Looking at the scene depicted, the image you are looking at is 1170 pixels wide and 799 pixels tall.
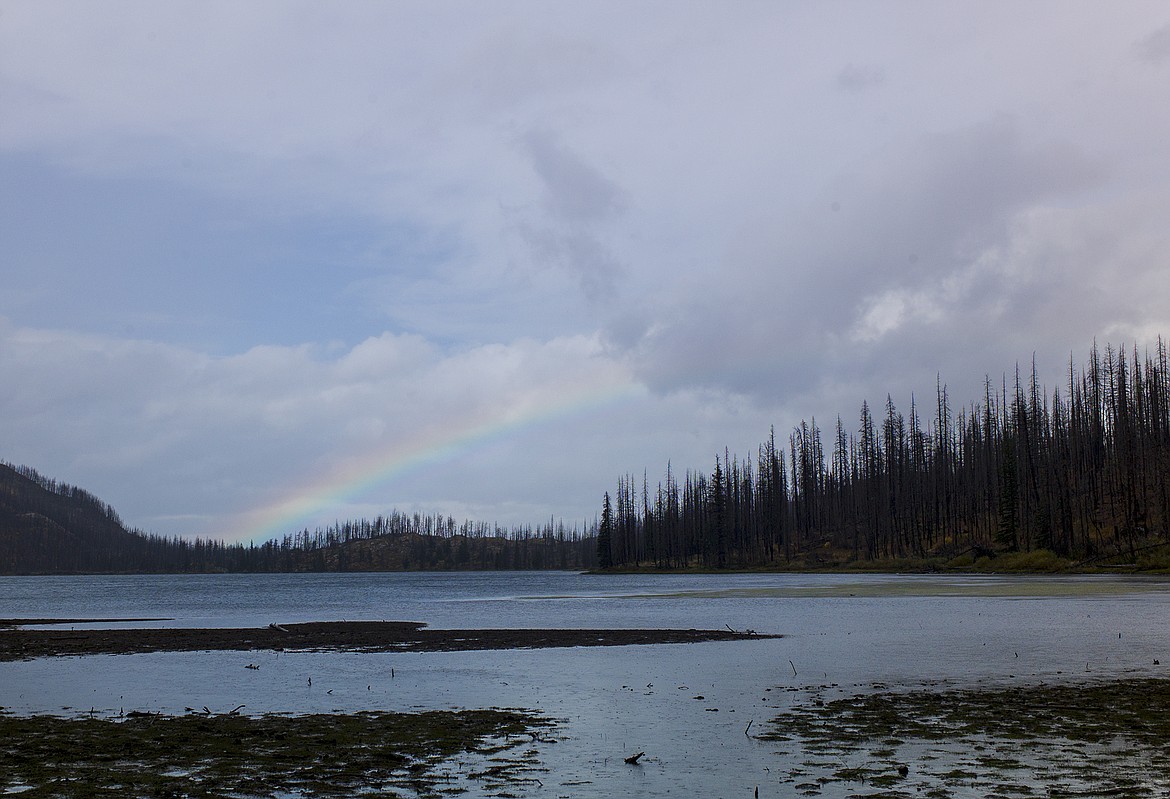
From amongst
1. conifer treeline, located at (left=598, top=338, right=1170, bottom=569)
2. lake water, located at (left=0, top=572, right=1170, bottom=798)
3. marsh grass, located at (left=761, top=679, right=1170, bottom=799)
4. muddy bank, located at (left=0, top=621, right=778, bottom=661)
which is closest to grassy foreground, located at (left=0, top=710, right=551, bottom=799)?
lake water, located at (left=0, top=572, right=1170, bottom=798)

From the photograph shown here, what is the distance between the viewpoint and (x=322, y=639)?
49531mm

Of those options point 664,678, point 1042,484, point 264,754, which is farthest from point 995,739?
point 1042,484

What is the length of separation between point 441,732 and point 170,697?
1088cm

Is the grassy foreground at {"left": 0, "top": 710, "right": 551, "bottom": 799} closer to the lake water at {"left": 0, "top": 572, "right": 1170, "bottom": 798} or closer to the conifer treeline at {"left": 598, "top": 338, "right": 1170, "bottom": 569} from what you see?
the lake water at {"left": 0, "top": 572, "right": 1170, "bottom": 798}

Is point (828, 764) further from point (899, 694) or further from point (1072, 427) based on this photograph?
point (1072, 427)

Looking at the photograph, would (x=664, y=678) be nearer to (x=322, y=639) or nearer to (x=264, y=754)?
(x=264, y=754)

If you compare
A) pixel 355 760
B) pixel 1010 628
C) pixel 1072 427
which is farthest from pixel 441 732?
pixel 1072 427

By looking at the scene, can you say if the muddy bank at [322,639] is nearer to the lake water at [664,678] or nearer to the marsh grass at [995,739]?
the lake water at [664,678]

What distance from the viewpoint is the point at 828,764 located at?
17734mm

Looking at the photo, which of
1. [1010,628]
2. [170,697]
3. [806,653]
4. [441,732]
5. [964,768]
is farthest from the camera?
[1010,628]

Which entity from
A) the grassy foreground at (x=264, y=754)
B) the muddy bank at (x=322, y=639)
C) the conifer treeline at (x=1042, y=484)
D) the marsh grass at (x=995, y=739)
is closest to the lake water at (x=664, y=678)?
the marsh grass at (x=995, y=739)

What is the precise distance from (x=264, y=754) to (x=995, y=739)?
1455cm

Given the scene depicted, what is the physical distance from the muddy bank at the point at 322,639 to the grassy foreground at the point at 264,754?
20018 millimetres

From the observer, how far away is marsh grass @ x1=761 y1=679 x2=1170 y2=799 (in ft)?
52.2
